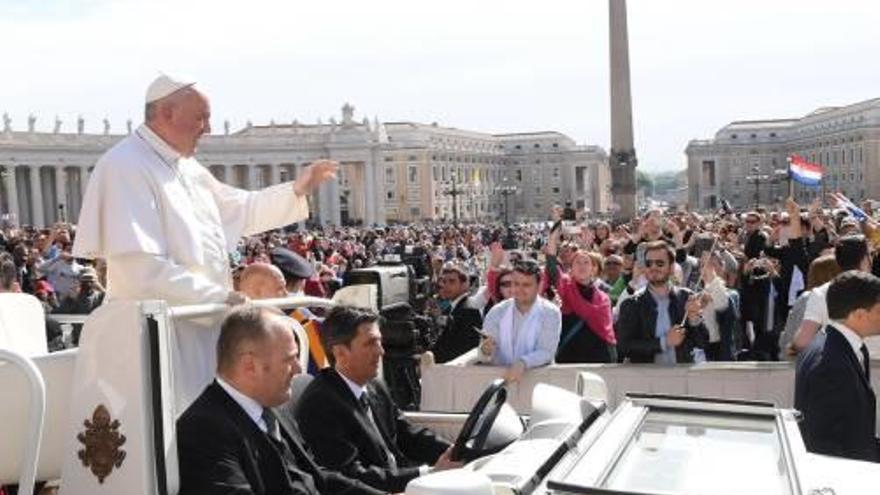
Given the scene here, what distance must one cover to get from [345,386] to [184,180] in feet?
4.03

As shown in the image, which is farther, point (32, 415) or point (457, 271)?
point (457, 271)

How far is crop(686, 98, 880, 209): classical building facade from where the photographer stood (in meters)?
140

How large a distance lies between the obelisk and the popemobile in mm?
29049

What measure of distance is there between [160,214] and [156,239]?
0.53ft

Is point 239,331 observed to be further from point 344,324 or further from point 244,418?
point 344,324

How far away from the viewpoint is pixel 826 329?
16.0 feet

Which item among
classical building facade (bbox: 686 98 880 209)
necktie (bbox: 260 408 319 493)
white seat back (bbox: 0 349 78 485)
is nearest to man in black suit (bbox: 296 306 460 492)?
necktie (bbox: 260 408 319 493)

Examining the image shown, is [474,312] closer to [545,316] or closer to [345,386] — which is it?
[545,316]

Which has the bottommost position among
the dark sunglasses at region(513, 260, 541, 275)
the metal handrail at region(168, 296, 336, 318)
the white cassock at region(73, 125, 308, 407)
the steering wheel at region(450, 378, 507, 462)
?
the steering wheel at region(450, 378, 507, 462)

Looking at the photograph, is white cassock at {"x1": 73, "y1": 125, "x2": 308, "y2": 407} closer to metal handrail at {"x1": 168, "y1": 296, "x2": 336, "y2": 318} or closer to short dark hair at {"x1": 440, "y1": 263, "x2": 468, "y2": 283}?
metal handrail at {"x1": 168, "y1": 296, "x2": 336, "y2": 318}

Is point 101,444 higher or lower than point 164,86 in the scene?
lower

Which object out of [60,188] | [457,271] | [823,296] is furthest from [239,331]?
[60,188]

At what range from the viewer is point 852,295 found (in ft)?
16.0

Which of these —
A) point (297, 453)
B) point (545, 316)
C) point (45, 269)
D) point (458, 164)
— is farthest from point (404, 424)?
point (458, 164)
